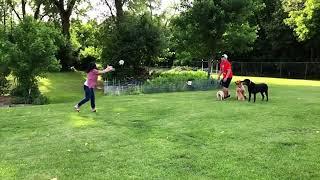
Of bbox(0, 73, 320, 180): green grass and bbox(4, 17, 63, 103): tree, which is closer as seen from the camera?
bbox(0, 73, 320, 180): green grass

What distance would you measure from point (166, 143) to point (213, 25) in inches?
745

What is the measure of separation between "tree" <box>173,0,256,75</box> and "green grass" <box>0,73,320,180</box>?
44.4ft

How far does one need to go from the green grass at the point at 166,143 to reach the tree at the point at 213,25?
44.4 ft

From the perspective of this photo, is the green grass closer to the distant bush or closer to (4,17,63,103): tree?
(4,17,63,103): tree

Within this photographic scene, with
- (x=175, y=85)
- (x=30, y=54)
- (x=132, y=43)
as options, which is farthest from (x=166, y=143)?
(x=132, y=43)

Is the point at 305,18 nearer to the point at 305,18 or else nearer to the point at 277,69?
the point at 305,18

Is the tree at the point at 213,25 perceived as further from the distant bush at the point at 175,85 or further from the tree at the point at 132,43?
the distant bush at the point at 175,85

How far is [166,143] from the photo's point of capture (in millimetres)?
8977

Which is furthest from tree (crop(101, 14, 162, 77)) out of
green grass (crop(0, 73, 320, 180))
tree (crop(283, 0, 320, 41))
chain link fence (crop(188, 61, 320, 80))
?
tree (crop(283, 0, 320, 41))

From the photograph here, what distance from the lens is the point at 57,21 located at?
60.2 m

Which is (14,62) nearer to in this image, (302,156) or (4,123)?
(4,123)

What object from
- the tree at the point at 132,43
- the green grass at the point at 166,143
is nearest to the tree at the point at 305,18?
the tree at the point at 132,43

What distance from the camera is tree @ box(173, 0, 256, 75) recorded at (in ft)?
87.5

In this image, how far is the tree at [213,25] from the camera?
2666cm
